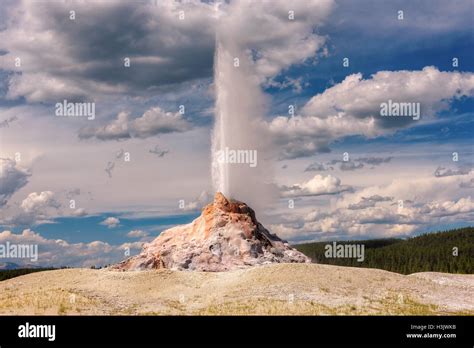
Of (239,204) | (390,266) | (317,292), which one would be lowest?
(390,266)

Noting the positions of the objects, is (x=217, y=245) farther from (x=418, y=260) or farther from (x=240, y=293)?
(x=418, y=260)

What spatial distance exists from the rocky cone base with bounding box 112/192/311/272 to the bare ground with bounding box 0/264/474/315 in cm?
547

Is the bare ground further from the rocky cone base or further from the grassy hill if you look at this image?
the grassy hill

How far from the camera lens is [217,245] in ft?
209

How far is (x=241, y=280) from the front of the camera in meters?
51.3

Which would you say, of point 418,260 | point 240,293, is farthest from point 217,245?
point 418,260

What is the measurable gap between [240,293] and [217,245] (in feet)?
57.9

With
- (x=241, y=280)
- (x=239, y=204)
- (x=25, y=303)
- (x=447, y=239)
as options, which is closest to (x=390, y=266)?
(x=447, y=239)

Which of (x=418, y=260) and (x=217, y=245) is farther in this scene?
(x=418, y=260)

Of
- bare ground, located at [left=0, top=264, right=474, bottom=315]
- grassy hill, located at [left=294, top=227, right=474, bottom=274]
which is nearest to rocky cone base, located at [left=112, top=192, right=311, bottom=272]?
bare ground, located at [left=0, top=264, right=474, bottom=315]

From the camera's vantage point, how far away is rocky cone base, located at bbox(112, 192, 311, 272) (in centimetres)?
6162
